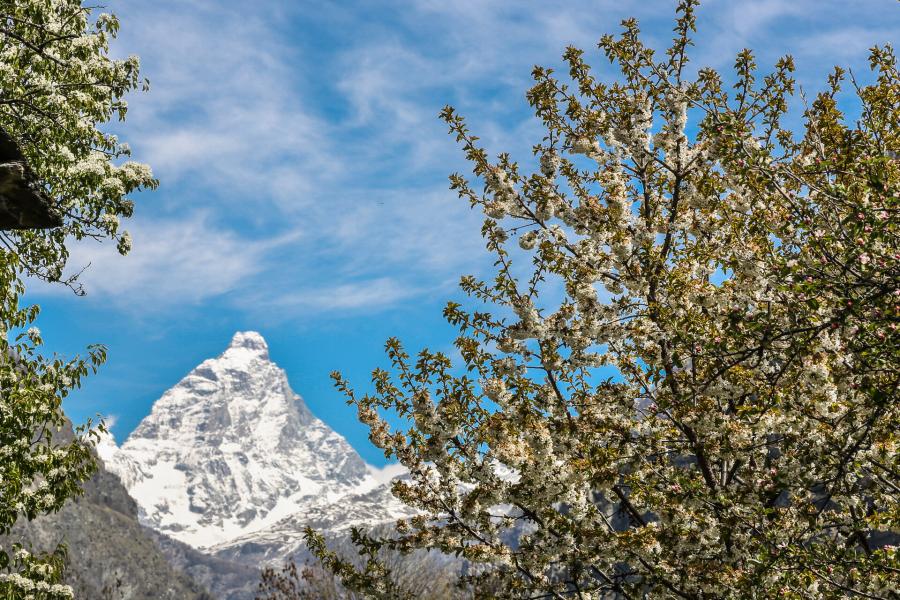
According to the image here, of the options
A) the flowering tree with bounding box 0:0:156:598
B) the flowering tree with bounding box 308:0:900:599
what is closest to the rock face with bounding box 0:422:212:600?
the flowering tree with bounding box 0:0:156:598

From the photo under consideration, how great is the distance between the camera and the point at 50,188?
37.7 feet

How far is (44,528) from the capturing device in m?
114

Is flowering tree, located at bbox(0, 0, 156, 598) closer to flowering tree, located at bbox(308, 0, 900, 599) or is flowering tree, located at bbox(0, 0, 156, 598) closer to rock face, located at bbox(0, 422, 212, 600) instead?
flowering tree, located at bbox(308, 0, 900, 599)

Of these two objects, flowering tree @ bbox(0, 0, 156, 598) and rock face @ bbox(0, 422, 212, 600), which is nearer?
flowering tree @ bbox(0, 0, 156, 598)

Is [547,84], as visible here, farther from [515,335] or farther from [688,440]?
[688,440]

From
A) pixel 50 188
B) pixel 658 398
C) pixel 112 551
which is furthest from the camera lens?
pixel 112 551

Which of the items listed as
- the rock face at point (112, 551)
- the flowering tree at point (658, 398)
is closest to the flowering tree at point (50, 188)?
the flowering tree at point (658, 398)

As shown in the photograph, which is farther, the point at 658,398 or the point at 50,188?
the point at 50,188

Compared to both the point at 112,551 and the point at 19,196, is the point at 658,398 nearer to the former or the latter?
the point at 19,196

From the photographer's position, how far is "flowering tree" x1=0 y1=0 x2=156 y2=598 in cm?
959

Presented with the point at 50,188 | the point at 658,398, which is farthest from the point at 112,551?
the point at 658,398

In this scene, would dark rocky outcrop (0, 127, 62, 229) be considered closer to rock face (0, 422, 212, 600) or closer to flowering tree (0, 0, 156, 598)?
flowering tree (0, 0, 156, 598)

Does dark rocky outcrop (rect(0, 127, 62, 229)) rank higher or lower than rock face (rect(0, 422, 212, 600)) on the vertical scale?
higher

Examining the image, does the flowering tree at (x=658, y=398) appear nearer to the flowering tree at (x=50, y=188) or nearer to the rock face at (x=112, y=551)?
the flowering tree at (x=50, y=188)
